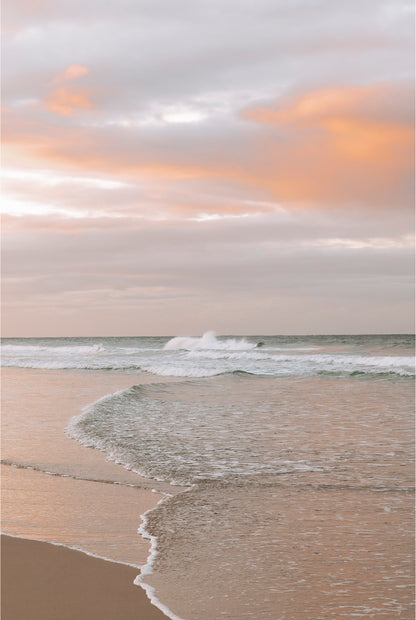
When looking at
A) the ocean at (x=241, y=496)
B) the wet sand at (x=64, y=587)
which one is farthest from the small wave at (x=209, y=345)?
the wet sand at (x=64, y=587)

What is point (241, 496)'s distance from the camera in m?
6.54

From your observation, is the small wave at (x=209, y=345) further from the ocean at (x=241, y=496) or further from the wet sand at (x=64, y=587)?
the wet sand at (x=64, y=587)

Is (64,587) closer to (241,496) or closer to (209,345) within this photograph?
(241,496)

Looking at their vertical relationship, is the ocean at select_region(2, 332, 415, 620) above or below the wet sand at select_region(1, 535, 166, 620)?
below

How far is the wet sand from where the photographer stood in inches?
149

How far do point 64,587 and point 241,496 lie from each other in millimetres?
2669

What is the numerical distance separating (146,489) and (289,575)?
2.86 meters

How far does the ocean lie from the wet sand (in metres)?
0.16

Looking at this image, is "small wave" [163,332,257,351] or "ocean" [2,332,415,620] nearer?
"ocean" [2,332,415,620]

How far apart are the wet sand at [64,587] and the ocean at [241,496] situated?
0.16 meters

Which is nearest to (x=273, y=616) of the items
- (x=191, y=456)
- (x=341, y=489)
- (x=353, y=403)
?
(x=341, y=489)

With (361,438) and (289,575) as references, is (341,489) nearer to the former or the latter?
(289,575)

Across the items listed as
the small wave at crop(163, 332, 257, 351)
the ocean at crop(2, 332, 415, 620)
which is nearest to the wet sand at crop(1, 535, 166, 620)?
the ocean at crop(2, 332, 415, 620)

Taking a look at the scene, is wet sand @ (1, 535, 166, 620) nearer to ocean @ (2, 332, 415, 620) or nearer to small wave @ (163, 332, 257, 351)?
ocean @ (2, 332, 415, 620)
